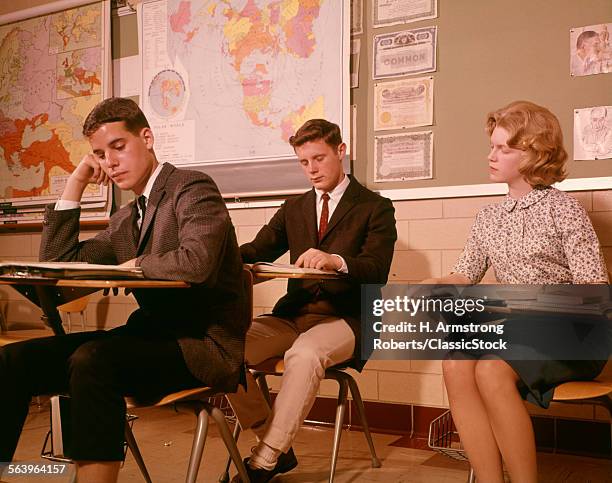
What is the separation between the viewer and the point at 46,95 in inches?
159

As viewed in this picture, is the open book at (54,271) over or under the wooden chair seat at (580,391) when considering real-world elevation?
over

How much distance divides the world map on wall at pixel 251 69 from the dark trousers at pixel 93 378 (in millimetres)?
1728

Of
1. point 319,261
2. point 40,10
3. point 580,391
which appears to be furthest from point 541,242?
point 40,10

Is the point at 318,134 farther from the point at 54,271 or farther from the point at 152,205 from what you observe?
the point at 54,271

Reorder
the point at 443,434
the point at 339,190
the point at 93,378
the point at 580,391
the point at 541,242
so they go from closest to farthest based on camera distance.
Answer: the point at 93,378 < the point at 580,391 < the point at 541,242 < the point at 339,190 < the point at 443,434

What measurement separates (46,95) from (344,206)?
245 centimetres

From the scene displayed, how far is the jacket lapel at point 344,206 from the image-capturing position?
2451 millimetres

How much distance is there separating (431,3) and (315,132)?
931 millimetres

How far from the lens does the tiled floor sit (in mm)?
2336

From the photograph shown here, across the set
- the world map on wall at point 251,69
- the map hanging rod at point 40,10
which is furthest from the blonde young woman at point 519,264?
the map hanging rod at point 40,10

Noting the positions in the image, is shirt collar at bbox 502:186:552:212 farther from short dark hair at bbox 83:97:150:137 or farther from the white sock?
short dark hair at bbox 83:97:150:137

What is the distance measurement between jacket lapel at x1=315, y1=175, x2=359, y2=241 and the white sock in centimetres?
83

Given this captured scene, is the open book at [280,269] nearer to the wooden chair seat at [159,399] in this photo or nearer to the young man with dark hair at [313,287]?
the young man with dark hair at [313,287]

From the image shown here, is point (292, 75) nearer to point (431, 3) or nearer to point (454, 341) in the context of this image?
point (431, 3)
